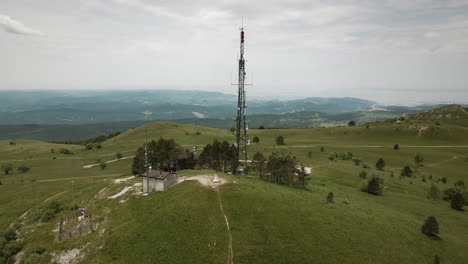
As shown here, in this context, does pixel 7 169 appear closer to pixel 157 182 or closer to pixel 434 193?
pixel 157 182

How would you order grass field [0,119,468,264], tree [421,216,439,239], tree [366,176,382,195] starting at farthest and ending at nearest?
1. tree [366,176,382,195]
2. tree [421,216,439,239]
3. grass field [0,119,468,264]

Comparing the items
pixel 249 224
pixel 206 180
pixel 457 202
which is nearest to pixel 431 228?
pixel 457 202

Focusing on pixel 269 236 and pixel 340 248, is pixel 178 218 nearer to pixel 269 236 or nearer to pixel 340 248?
pixel 269 236

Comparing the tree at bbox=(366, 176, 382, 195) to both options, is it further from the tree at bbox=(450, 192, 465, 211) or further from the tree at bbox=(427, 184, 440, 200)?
the tree at bbox=(450, 192, 465, 211)

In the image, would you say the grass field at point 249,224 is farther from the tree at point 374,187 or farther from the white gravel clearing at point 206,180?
the tree at point 374,187

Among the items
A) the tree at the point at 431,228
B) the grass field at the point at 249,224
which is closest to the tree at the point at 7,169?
the grass field at the point at 249,224

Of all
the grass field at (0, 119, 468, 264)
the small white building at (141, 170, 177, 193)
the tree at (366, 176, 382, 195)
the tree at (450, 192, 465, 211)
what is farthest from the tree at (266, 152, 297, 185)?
the tree at (450, 192, 465, 211)

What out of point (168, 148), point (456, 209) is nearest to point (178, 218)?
point (168, 148)
